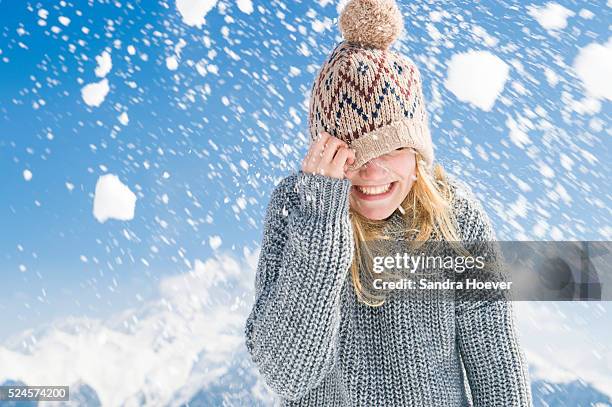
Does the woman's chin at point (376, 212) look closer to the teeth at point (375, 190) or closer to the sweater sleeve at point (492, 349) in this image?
the teeth at point (375, 190)

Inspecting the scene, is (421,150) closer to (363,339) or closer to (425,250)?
(425,250)

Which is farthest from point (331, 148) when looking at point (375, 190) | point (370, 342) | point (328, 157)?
point (370, 342)

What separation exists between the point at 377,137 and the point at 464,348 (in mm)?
479

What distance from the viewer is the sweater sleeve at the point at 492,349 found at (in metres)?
1.32

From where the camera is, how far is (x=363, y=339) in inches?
52.9

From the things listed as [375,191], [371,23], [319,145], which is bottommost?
[375,191]

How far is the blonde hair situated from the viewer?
137cm

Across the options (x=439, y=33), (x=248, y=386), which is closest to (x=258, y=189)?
(x=248, y=386)

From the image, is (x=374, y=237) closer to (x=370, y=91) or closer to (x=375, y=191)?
(x=375, y=191)

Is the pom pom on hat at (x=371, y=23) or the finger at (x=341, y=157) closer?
the finger at (x=341, y=157)

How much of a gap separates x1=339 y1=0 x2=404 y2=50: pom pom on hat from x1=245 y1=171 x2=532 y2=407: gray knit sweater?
0.33 metres

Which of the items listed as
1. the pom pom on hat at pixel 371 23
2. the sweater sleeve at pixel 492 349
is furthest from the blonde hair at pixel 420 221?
the pom pom on hat at pixel 371 23

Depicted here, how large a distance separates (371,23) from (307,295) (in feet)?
1.95

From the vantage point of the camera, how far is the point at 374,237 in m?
1.38
